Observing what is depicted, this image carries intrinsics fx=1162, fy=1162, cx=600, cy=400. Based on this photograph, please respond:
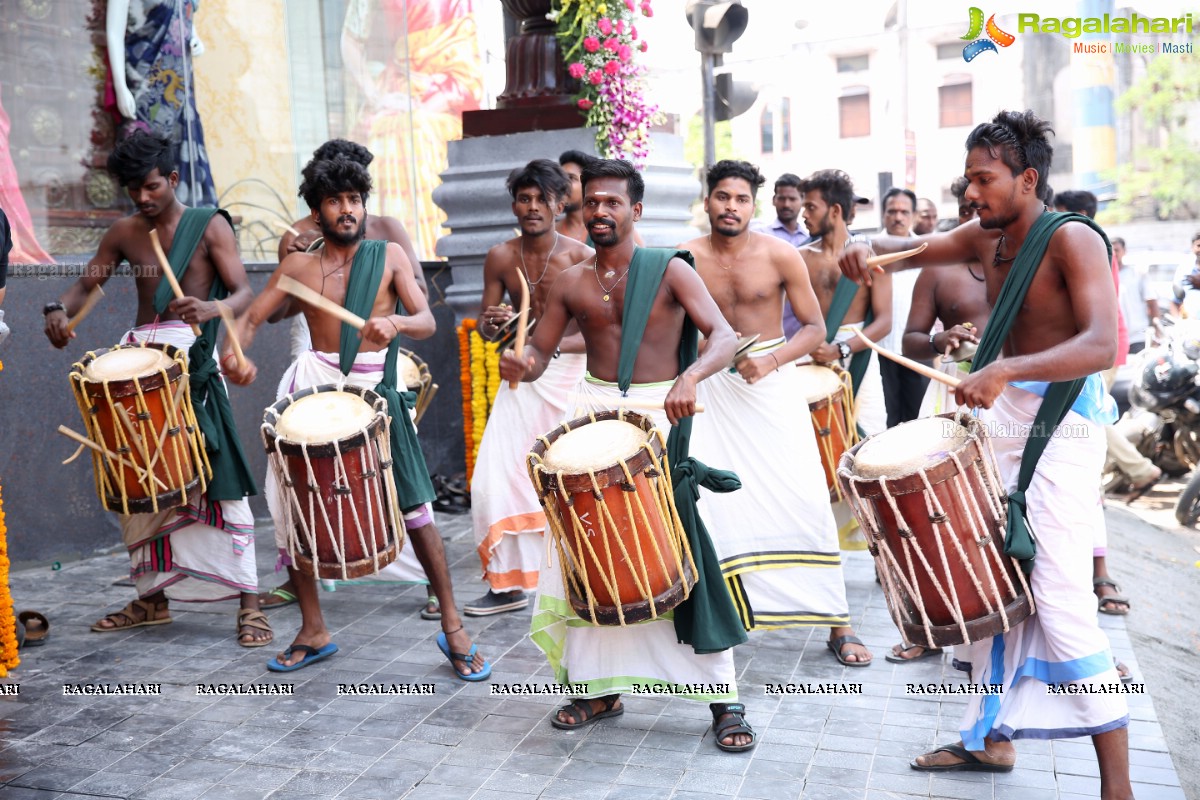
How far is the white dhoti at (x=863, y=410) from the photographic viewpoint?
6273 mm

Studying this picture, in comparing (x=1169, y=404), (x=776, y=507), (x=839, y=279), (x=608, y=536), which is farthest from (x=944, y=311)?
(x=1169, y=404)

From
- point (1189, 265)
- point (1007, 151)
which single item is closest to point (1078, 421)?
point (1007, 151)

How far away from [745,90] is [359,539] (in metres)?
6.17

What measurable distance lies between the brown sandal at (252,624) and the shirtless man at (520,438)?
39.2 inches

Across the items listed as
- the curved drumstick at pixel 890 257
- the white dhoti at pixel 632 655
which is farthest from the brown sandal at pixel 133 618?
the curved drumstick at pixel 890 257

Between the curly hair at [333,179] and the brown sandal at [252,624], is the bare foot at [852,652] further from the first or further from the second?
the curly hair at [333,179]

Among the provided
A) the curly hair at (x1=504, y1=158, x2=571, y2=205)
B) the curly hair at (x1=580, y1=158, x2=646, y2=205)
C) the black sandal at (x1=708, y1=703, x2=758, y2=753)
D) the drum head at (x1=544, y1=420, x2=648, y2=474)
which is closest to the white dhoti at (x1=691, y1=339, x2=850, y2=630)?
the black sandal at (x1=708, y1=703, x2=758, y2=753)

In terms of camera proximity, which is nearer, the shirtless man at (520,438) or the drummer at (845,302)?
→ the shirtless man at (520,438)

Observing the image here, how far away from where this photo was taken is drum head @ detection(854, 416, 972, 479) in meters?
3.43

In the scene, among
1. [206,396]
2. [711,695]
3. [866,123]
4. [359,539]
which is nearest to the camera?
[711,695]

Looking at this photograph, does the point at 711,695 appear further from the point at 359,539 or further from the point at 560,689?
the point at 359,539

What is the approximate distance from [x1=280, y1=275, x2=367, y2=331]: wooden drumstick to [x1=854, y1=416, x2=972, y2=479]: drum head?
7.30 ft

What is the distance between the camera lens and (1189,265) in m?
11.4

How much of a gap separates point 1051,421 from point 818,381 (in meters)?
2.15
